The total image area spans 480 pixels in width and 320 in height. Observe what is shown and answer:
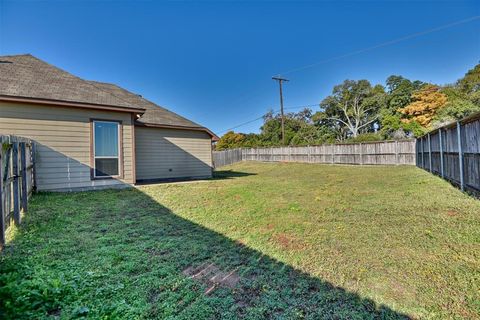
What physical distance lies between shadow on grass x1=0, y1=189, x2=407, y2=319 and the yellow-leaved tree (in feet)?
90.5

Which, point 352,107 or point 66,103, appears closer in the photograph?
point 66,103

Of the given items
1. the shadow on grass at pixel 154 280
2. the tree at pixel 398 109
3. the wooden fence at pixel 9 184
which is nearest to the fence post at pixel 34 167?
the wooden fence at pixel 9 184

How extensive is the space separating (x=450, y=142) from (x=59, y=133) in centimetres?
1139

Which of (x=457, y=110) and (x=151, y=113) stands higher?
(x=457, y=110)

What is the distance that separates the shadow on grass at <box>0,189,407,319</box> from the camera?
1860mm

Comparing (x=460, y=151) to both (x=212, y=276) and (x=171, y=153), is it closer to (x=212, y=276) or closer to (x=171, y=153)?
(x=212, y=276)

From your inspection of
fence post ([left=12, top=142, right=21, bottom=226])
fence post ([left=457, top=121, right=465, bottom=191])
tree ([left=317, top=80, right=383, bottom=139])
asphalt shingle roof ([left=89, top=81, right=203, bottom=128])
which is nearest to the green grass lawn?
fence post ([left=12, top=142, right=21, bottom=226])

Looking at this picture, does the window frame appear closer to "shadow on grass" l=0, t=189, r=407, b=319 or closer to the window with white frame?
the window with white frame

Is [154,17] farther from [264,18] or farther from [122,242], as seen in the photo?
[122,242]

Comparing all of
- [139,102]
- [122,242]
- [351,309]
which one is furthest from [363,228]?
[139,102]

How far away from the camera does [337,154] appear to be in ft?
59.5

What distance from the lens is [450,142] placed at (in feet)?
22.5

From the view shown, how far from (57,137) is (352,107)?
115ft

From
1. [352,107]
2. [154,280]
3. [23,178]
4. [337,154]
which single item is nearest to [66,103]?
[23,178]
